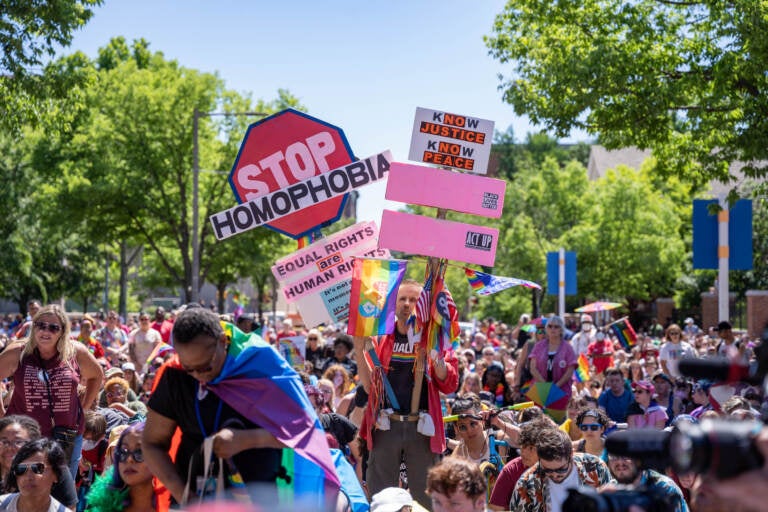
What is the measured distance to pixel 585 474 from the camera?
6266 millimetres

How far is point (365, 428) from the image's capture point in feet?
24.9

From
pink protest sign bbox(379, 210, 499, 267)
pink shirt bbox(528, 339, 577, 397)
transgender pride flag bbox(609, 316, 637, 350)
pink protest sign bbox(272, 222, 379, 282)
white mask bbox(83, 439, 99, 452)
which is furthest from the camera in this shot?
transgender pride flag bbox(609, 316, 637, 350)

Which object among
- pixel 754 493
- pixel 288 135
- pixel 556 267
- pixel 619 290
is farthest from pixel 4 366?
pixel 619 290

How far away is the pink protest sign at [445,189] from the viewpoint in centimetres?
761

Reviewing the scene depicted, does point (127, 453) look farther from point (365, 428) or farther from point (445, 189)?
point (445, 189)

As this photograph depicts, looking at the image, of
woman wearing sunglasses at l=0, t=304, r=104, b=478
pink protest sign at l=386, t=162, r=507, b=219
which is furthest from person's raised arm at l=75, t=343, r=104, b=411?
pink protest sign at l=386, t=162, r=507, b=219

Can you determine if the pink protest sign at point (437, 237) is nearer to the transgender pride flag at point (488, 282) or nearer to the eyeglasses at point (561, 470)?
the transgender pride flag at point (488, 282)

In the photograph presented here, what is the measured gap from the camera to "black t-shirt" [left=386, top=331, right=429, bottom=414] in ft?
24.5

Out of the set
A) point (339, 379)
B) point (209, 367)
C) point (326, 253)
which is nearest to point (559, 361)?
point (339, 379)

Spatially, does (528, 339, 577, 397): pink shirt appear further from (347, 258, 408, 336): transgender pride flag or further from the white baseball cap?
the white baseball cap

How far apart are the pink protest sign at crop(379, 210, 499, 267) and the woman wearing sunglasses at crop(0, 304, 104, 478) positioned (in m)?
2.42

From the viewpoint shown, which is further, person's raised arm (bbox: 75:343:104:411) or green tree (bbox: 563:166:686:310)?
green tree (bbox: 563:166:686:310)

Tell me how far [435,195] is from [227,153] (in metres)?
27.2

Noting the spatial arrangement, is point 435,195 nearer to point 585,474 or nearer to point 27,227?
point 585,474
